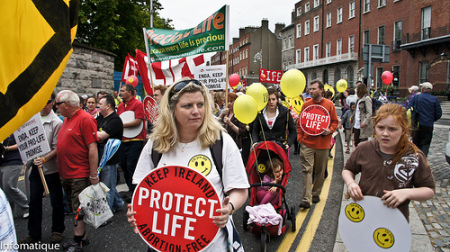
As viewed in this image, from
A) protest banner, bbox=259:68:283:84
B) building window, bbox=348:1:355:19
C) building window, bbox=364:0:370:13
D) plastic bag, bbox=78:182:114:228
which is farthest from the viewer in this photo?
building window, bbox=348:1:355:19

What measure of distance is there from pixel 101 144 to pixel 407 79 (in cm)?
3283

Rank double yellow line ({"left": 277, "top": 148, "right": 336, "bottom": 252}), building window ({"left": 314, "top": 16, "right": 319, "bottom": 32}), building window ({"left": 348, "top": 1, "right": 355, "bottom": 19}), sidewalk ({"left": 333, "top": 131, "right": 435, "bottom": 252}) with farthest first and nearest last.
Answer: building window ({"left": 314, "top": 16, "right": 319, "bottom": 32}) < building window ({"left": 348, "top": 1, "right": 355, "bottom": 19}) < double yellow line ({"left": 277, "top": 148, "right": 336, "bottom": 252}) < sidewalk ({"left": 333, "top": 131, "right": 435, "bottom": 252})

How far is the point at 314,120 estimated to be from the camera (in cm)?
483

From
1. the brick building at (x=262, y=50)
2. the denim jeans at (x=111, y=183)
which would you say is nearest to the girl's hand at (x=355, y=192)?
the denim jeans at (x=111, y=183)

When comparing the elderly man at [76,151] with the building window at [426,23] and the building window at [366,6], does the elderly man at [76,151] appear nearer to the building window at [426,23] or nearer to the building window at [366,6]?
the building window at [426,23]

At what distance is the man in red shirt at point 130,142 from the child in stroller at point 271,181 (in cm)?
245

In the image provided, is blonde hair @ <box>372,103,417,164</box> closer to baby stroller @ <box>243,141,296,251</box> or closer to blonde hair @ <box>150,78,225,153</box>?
blonde hair @ <box>150,78,225,153</box>

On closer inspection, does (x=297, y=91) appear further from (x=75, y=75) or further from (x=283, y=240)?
(x=75, y=75)

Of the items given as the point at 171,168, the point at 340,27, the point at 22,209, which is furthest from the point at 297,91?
the point at 340,27

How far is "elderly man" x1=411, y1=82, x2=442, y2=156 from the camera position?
675cm

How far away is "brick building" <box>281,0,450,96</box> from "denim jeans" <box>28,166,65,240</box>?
18858 mm

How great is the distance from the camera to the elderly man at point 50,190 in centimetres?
366

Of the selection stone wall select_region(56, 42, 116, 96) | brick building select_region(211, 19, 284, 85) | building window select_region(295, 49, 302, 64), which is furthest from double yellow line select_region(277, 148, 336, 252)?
brick building select_region(211, 19, 284, 85)

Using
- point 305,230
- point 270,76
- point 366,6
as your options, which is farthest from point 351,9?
point 305,230
